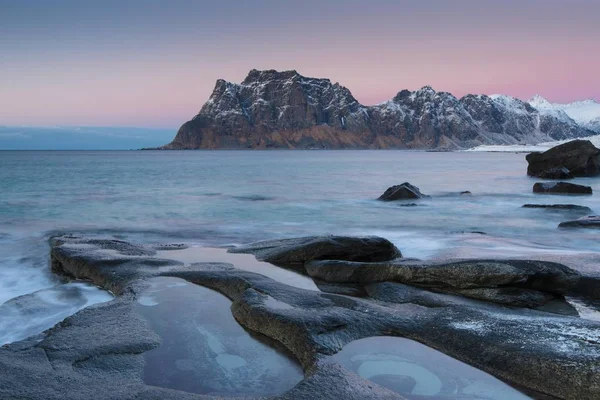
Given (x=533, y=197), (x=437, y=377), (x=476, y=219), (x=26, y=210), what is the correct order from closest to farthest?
(x=437, y=377) → (x=476, y=219) → (x=26, y=210) → (x=533, y=197)

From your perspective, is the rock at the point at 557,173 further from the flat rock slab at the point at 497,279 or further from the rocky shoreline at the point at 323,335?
the flat rock slab at the point at 497,279

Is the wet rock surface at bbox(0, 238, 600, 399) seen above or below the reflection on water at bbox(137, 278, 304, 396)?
above

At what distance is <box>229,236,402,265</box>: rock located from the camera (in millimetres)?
8703

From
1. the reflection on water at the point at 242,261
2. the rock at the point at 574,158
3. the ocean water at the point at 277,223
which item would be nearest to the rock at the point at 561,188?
the ocean water at the point at 277,223

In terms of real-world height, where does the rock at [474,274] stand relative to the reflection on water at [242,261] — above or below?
above

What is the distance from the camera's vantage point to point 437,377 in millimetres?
4223

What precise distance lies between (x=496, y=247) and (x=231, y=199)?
17079 millimetres

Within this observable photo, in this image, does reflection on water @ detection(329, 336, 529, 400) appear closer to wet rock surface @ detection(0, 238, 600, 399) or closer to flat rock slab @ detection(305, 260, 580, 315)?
wet rock surface @ detection(0, 238, 600, 399)

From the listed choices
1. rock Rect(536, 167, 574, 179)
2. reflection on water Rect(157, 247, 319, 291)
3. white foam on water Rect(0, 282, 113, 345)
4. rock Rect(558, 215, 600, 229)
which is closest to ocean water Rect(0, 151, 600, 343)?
white foam on water Rect(0, 282, 113, 345)

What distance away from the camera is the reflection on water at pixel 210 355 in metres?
4.04

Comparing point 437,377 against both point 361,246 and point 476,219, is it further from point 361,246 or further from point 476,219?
point 476,219

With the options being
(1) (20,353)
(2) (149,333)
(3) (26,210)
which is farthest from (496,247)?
(3) (26,210)

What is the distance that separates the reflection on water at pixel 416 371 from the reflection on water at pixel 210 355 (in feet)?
2.09

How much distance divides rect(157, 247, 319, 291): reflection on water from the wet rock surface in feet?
2.40
